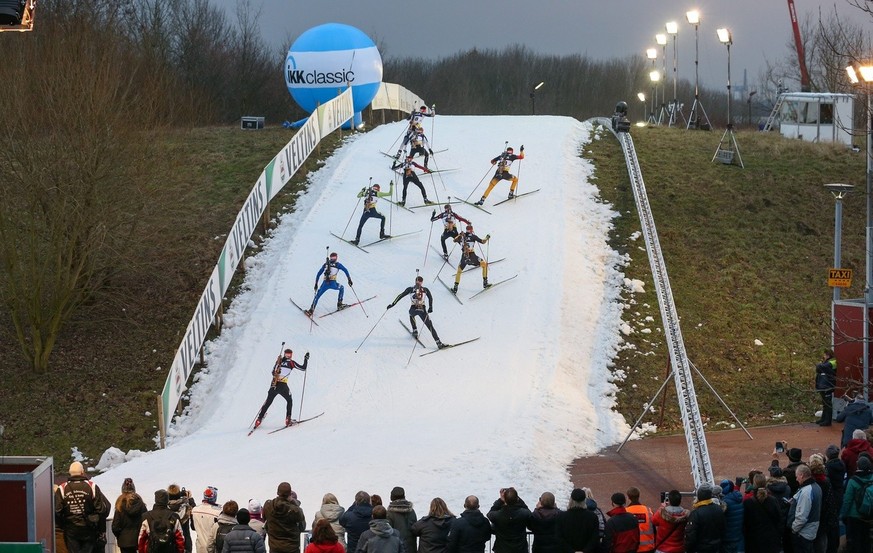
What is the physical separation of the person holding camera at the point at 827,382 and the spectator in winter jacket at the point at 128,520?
1191 centimetres

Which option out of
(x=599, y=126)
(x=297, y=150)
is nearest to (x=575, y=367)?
(x=297, y=150)

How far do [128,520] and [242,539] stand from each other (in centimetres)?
184

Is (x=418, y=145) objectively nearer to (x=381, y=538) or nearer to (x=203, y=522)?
(x=203, y=522)

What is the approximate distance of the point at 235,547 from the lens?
9812 millimetres

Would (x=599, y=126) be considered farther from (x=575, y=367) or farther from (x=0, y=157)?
(x=0, y=157)

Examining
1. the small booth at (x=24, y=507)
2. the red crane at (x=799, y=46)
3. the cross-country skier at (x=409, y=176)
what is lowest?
the small booth at (x=24, y=507)

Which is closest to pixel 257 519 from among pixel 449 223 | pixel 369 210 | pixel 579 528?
pixel 579 528

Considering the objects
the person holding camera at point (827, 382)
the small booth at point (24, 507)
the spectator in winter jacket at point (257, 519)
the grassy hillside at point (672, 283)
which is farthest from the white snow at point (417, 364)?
the small booth at point (24, 507)

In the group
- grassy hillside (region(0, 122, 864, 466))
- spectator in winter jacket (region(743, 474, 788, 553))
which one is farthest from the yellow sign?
spectator in winter jacket (region(743, 474, 788, 553))

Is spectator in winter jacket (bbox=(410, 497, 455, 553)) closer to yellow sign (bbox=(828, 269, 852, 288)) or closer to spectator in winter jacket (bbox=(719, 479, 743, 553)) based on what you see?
spectator in winter jacket (bbox=(719, 479, 743, 553))

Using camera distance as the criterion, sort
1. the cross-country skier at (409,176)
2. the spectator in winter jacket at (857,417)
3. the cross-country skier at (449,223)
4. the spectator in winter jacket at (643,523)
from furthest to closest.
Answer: the cross-country skier at (409,176)
the cross-country skier at (449,223)
the spectator in winter jacket at (857,417)
the spectator in winter jacket at (643,523)

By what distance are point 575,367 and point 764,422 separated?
3578 millimetres

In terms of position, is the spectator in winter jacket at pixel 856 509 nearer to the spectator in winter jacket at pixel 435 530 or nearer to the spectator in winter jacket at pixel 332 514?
the spectator in winter jacket at pixel 435 530

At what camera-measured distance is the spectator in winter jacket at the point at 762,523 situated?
426 inches
